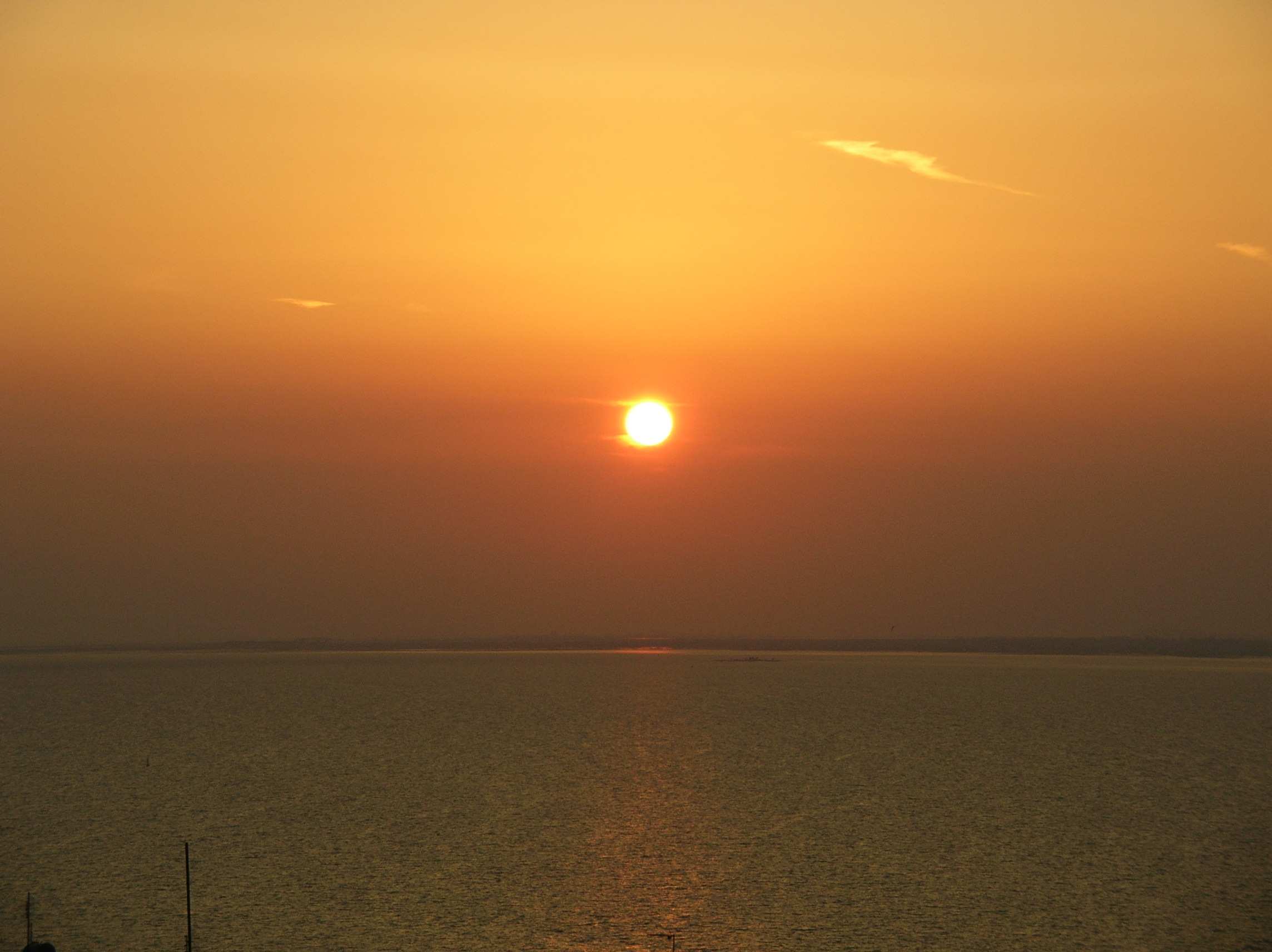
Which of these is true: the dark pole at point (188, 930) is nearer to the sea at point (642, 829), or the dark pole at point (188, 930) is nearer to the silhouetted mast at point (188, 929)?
the silhouetted mast at point (188, 929)

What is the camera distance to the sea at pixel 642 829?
16.6 m

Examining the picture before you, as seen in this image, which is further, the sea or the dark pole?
the sea

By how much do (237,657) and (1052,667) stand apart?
7877 cm

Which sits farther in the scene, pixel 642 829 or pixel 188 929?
pixel 642 829

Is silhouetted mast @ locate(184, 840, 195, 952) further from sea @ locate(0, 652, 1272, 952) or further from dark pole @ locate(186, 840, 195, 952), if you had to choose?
sea @ locate(0, 652, 1272, 952)

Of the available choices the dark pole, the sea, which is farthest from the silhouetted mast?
the sea

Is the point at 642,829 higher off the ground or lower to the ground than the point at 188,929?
higher

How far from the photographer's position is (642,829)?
Answer: 22688 millimetres

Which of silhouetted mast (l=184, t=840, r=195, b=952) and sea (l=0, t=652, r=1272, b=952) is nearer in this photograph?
silhouetted mast (l=184, t=840, r=195, b=952)

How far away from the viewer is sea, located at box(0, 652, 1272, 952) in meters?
16.6

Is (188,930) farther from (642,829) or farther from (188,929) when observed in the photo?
(642,829)

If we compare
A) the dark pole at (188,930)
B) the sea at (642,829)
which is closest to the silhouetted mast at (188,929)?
the dark pole at (188,930)

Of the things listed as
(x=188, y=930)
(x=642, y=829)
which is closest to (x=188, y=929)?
(x=188, y=930)

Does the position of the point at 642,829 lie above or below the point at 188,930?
above
